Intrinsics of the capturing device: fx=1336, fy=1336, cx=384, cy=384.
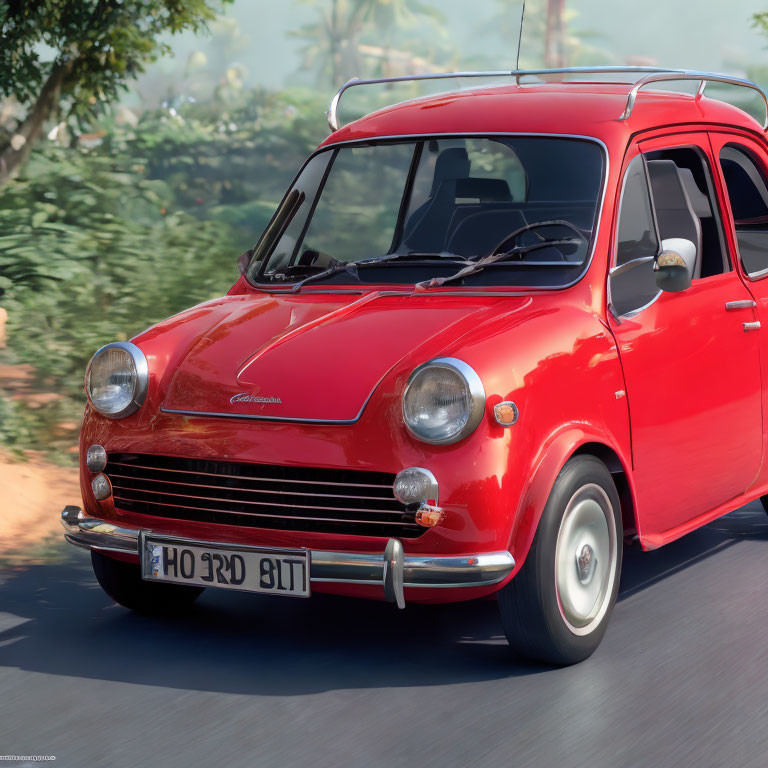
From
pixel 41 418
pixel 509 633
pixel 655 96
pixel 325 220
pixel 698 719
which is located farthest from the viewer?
pixel 325 220

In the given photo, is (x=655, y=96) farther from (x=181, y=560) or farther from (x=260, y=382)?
(x=181, y=560)

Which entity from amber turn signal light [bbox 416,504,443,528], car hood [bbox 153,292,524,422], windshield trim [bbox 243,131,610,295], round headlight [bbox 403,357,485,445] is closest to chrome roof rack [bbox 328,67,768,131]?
windshield trim [bbox 243,131,610,295]

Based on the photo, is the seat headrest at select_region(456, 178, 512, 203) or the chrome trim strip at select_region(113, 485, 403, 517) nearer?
the chrome trim strip at select_region(113, 485, 403, 517)

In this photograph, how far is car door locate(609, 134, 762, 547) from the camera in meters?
5.16

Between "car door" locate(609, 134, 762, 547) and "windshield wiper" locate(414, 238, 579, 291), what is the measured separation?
255mm

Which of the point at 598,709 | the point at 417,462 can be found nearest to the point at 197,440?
the point at 417,462

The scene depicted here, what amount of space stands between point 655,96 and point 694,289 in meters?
0.94

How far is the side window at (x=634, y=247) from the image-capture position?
518cm

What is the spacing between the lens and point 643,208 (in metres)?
5.53

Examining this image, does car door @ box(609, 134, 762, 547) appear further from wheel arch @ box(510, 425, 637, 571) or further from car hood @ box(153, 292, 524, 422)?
car hood @ box(153, 292, 524, 422)

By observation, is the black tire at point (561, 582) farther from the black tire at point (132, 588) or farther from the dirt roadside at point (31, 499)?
the dirt roadside at point (31, 499)

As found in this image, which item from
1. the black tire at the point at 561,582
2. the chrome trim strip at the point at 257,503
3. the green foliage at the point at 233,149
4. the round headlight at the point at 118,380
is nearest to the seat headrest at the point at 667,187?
the black tire at the point at 561,582

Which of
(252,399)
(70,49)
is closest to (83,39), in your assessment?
(70,49)

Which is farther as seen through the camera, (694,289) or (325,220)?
(325,220)
